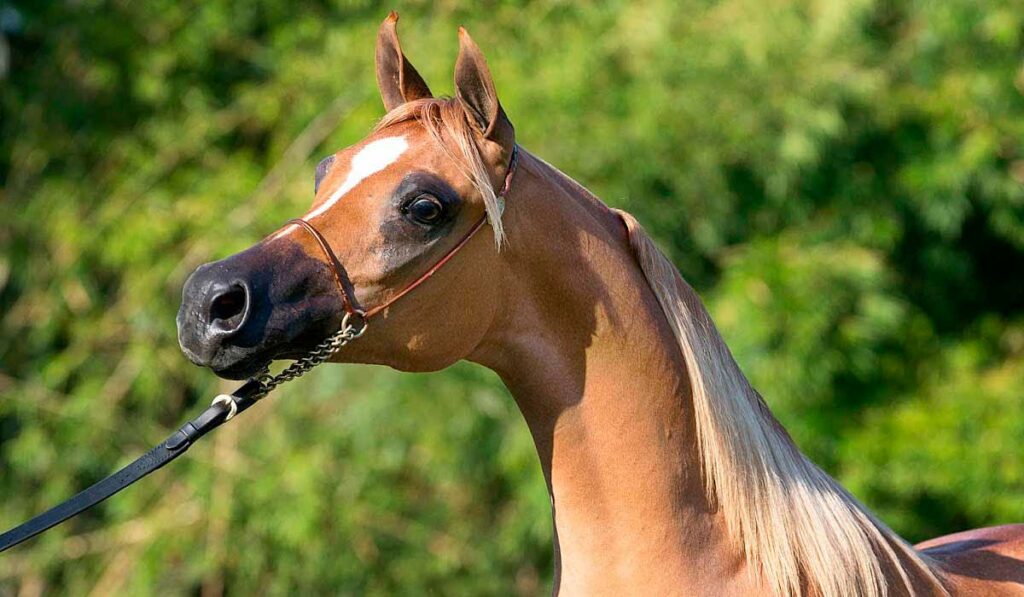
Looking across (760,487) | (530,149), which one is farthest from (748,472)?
(530,149)

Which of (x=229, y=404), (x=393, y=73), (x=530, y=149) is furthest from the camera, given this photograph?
(x=530, y=149)

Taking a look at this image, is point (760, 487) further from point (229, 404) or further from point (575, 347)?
point (229, 404)

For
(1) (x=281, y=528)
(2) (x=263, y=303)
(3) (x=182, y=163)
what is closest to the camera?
(2) (x=263, y=303)

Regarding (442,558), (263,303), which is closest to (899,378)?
(442,558)

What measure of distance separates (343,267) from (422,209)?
14 cm

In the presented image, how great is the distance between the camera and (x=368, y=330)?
1.86m

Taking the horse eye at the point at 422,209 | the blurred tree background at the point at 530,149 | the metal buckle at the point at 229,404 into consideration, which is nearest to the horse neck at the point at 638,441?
the horse eye at the point at 422,209

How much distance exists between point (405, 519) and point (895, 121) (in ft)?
10.5

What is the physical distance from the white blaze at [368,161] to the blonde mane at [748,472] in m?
0.05

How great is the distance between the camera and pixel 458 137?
74.0 inches

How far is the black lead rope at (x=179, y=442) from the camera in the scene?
1.83 meters

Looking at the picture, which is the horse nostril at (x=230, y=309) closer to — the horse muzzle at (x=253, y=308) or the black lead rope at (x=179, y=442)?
the horse muzzle at (x=253, y=308)

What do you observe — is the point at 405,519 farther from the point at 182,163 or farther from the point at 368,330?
the point at 368,330

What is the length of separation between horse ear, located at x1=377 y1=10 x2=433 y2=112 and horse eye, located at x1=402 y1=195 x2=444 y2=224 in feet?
0.96
